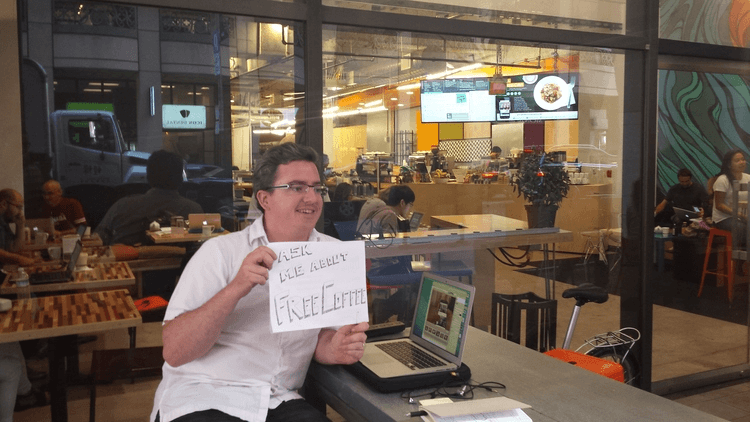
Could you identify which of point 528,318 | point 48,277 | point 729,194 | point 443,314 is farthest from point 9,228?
point 729,194

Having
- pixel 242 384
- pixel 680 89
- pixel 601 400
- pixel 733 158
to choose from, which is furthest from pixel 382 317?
pixel 733 158

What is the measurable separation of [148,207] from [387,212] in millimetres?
1249

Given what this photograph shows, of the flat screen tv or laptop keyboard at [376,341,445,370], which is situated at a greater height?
the flat screen tv

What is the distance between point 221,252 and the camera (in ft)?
7.25

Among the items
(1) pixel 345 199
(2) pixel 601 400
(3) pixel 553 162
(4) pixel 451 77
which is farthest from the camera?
(3) pixel 553 162

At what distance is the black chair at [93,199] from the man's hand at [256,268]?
4.47 ft

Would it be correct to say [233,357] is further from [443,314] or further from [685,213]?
[685,213]

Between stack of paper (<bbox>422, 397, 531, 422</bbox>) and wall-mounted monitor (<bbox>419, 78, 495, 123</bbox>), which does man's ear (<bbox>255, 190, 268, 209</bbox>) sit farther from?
wall-mounted monitor (<bbox>419, 78, 495, 123</bbox>)

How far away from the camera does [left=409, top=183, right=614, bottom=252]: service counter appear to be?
3867 millimetres

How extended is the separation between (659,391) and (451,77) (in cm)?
244

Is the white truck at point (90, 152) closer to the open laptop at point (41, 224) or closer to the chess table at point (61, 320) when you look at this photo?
the open laptop at point (41, 224)

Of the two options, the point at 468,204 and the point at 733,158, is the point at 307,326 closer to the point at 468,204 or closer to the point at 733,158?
the point at 468,204

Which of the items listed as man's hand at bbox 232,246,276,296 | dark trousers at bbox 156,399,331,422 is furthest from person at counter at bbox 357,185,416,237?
man's hand at bbox 232,246,276,296

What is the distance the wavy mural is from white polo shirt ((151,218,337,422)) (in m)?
3.19
